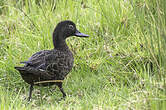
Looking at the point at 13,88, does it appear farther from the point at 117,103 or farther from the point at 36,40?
the point at 117,103

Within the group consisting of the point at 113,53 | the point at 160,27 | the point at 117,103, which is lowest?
the point at 117,103

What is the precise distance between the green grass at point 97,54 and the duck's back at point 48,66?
0.28 meters

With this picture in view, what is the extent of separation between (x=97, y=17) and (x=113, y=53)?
43.4 inches

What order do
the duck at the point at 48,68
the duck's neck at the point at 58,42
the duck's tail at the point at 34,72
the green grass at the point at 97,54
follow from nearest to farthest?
the green grass at the point at 97,54 < the duck's tail at the point at 34,72 < the duck at the point at 48,68 < the duck's neck at the point at 58,42

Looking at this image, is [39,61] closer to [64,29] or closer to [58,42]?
[58,42]

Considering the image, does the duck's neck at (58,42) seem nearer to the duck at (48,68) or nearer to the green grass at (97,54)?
the duck at (48,68)

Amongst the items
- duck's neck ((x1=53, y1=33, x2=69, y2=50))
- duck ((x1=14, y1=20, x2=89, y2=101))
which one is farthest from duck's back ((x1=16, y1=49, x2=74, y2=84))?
duck's neck ((x1=53, y1=33, x2=69, y2=50))

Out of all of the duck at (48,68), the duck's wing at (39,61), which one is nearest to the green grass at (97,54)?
the duck at (48,68)

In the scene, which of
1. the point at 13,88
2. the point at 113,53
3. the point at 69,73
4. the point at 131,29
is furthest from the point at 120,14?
the point at 13,88

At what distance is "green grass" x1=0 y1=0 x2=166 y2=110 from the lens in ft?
13.1

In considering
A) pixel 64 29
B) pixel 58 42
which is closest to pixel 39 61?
pixel 58 42

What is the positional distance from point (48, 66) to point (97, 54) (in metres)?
1.11

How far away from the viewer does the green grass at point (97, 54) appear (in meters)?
3.98

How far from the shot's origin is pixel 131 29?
225 inches
